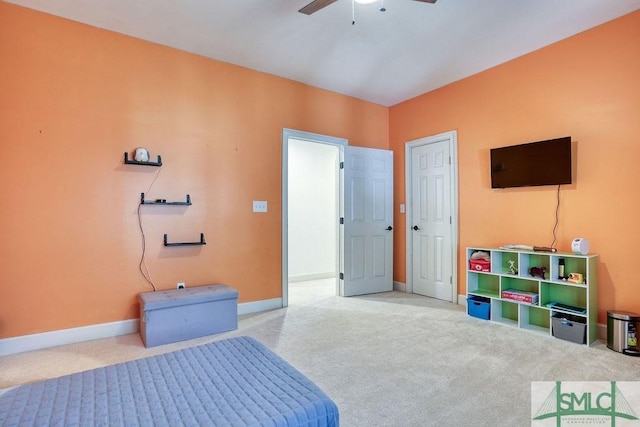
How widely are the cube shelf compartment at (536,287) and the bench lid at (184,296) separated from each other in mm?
2795

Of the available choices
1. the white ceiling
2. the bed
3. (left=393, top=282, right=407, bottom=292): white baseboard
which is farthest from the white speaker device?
the bed

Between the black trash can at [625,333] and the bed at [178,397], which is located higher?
the bed at [178,397]

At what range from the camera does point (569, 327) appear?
9.62ft

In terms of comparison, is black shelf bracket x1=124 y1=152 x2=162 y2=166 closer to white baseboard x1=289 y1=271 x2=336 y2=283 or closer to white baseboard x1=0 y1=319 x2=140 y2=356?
white baseboard x1=0 y1=319 x2=140 y2=356

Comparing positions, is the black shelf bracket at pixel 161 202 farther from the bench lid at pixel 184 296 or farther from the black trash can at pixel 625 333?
the black trash can at pixel 625 333

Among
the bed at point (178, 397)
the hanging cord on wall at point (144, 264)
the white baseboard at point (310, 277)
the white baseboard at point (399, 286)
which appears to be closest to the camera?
the bed at point (178, 397)

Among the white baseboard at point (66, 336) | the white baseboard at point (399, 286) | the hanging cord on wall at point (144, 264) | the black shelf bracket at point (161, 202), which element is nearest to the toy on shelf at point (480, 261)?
Result: the white baseboard at point (399, 286)

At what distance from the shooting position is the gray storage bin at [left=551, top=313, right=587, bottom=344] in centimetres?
285

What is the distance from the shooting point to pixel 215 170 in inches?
144

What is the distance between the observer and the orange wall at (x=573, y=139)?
2859 mm

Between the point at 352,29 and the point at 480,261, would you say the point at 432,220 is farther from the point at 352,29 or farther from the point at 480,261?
the point at 352,29

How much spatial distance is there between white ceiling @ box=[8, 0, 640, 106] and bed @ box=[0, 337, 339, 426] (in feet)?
9.09

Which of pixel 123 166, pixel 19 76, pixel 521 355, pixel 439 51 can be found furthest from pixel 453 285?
pixel 19 76

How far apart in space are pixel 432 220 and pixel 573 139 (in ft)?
6.08
